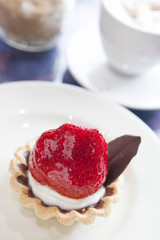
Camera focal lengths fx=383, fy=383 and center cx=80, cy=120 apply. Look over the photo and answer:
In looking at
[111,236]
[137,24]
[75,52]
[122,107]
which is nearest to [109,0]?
[137,24]

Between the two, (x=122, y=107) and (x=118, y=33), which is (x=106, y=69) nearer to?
(x=118, y=33)

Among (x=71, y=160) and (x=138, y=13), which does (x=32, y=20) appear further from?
(x=71, y=160)

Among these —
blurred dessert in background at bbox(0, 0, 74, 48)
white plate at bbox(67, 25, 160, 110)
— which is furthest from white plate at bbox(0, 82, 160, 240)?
blurred dessert in background at bbox(0, 0, 74, 48)

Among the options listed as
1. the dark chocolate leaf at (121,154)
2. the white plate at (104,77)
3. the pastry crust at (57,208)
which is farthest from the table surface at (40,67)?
the pastry crust at (57,208)

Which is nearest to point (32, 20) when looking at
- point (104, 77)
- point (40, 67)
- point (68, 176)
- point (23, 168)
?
point (40, 67)

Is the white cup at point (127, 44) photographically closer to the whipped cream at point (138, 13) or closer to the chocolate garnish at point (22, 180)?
the whipped cream at point (138, 13)

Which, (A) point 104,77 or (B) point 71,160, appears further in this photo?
(A) point 104,77

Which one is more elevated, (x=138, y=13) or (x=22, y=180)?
(x=138, y=13)
